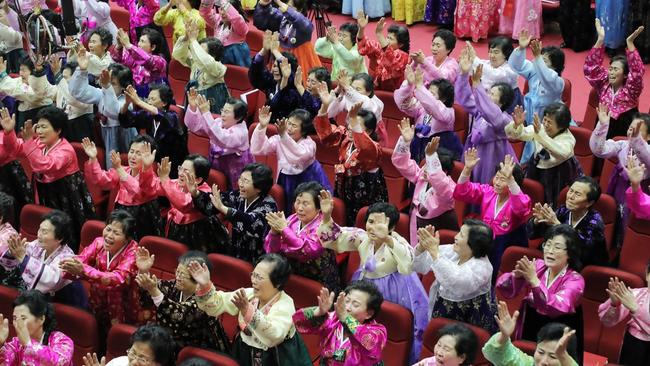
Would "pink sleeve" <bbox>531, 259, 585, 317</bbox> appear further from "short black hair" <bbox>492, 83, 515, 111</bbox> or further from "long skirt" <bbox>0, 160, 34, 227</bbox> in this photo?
"long skirt" <bbox>0, 160, 34, 227</bbox>

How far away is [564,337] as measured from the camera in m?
3.97

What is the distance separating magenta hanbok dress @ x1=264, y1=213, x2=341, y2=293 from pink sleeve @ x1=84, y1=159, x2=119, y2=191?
1100mm

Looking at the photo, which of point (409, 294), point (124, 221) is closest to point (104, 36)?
point (124, 221)

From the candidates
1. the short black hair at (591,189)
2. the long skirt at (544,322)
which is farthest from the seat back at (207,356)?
the short black hair at (591,189)

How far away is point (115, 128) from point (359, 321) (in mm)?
2820

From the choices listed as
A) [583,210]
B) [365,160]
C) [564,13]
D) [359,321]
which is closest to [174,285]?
[359,321]

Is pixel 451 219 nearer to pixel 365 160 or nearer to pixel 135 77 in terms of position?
pixel 365 160

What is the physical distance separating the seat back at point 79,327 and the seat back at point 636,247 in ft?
8.78

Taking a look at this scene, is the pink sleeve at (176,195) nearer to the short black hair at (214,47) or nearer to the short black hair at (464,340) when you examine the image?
the short black hair at (464,340)

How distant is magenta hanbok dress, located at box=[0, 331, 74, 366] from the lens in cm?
441

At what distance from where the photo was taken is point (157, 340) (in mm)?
4242

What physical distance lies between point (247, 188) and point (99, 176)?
89 cm

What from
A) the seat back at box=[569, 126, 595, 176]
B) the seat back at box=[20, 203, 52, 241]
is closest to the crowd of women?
the seat back at box=[20, 203, 52, 241]

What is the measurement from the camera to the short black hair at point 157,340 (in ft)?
13.9
